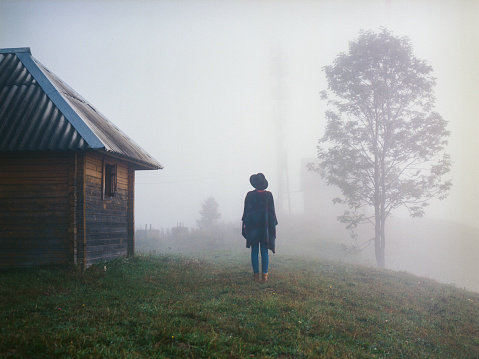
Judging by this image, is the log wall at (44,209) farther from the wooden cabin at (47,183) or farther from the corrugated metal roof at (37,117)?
the corrugated metal roof at (37,117)

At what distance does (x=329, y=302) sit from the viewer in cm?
776

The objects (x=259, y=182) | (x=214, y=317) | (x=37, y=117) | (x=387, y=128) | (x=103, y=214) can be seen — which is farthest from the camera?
(x=387, y=128)

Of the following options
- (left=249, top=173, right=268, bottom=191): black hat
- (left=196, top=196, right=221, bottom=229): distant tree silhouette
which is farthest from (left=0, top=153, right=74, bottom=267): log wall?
(left=196, top=196, right=221, bottom=229): distant tree silhouette

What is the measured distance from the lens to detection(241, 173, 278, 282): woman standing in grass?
29.7 ft

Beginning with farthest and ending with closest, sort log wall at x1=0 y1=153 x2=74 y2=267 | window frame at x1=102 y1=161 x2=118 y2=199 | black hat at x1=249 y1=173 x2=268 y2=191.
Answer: window frame at x1=102 y1=161 x2=118 y2=199, log wall at x1=0 y1=153 x2=74 y2=267, black hat at x1=249 y1=173 x2=268 y2=191

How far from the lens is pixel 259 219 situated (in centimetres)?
913

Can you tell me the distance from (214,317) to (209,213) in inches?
1664

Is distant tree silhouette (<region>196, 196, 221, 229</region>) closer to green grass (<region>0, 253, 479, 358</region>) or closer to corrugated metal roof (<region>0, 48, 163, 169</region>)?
corrugated metal roof (<region>0, 48, 163, 169</region>)

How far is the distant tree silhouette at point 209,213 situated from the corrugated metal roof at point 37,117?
36.3 metres

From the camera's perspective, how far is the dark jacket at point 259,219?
9.06 m

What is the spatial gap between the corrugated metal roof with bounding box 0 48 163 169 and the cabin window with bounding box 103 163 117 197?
2.97 feet

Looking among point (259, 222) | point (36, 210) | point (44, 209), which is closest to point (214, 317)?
point (259, 222)

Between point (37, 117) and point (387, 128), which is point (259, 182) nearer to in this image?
point (37, 117)

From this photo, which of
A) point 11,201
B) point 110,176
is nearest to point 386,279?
point 110,176
